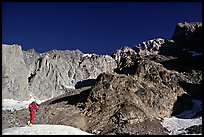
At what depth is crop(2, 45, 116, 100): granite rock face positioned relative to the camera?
462ft

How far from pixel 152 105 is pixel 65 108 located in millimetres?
12177

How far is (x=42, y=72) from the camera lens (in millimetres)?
164625

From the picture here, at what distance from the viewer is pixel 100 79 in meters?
47.0

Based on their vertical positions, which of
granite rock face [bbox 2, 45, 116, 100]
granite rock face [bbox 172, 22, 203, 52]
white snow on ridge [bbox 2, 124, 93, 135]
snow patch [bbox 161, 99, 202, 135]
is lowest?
granite rock face [bbox 2, 45, 116, 100]

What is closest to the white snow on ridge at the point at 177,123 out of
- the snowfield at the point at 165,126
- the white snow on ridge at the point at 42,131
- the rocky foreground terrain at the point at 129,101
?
the snowfield at the point at 165,126

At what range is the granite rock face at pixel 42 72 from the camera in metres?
141

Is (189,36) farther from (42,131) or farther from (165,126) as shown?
(42,131)

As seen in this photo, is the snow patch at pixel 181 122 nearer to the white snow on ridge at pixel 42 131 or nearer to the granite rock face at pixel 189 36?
the white snow on ridge at pixel 42 131

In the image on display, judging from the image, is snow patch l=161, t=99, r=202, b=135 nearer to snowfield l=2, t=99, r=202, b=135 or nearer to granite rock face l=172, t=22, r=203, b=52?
snowfield l=2, t=99, r=202, b=135

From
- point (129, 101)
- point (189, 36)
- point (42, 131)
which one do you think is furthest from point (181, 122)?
point (189, 36)

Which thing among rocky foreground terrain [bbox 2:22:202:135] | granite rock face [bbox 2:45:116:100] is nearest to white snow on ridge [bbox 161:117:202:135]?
rocky foreground terrain [bbox 2:22:202:135]

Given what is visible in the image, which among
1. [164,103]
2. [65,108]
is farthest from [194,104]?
[65,108]

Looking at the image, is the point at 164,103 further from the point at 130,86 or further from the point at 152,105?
the point at 130,86

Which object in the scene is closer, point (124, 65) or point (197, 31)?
point (124, 65)
